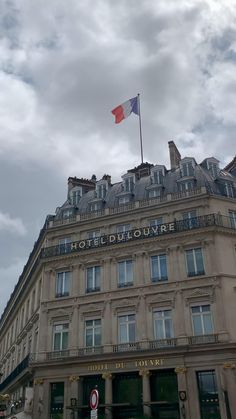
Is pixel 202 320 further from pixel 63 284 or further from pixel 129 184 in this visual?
pixel 129 184

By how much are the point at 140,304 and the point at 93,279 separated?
4.06 metres

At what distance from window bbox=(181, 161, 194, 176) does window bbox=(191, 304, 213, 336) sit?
10.4 meters

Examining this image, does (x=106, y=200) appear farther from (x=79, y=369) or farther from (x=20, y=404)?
(x=20, y=404)

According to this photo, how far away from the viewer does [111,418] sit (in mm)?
27547

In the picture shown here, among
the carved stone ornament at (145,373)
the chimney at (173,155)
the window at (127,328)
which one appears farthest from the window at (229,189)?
the carved stone ornament at (145,373)

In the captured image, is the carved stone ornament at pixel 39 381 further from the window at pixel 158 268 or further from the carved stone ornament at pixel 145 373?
the window at pixel 158 268

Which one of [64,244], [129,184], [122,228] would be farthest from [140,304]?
[129,184]

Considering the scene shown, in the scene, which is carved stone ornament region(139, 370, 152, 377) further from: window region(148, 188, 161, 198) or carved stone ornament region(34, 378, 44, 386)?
window region(148, 188, 161, 198)

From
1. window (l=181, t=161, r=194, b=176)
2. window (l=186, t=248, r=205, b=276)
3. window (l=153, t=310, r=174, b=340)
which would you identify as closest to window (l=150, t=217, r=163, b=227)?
window (l=186, t=248, r=205, b=276)

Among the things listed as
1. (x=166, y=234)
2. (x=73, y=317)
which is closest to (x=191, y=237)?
(x=166, y=234)

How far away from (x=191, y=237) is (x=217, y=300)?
14.9ft

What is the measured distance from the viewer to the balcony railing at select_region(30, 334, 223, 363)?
90.0 ft

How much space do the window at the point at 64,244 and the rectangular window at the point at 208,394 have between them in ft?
41.0

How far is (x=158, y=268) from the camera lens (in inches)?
1217
